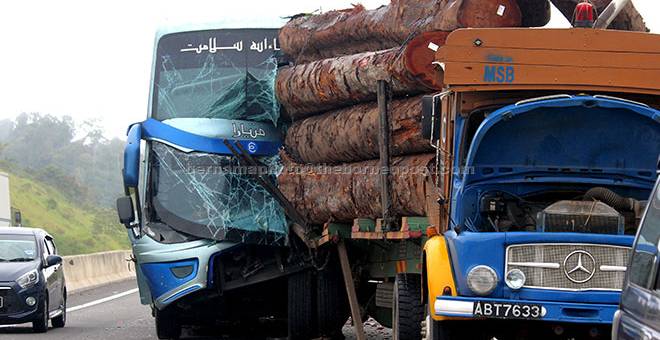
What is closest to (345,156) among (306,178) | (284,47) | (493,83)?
(306,178)

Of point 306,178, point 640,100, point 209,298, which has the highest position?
point 640,100

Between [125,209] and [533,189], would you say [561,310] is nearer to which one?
[533,189]

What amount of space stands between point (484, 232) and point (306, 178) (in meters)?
5.82

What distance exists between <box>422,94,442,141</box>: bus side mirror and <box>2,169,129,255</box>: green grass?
4622 centimetres

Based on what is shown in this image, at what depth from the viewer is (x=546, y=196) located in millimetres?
10516

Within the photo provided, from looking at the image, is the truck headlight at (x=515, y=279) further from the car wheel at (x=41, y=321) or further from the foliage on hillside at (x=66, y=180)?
the foliage on hillside at (x=66, y=180)

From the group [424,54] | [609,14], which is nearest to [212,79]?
[424,54]

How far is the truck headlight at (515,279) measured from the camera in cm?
945

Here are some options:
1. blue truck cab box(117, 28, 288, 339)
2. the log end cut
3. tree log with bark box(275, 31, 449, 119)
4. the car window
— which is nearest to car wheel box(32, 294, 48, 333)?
blue truck cab box(117, 28, 288, 339)

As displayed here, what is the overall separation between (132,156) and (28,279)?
118 inches

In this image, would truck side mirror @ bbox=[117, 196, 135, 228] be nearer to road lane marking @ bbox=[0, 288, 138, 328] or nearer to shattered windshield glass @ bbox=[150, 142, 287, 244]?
shattered windshield glass @ bbox=[150, 142, 287, 244]

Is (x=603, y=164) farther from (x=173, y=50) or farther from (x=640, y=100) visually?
(x=173, y=50)

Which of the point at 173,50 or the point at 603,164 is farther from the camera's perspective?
the point at 173,50

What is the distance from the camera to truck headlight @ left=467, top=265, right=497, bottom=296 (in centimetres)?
944
